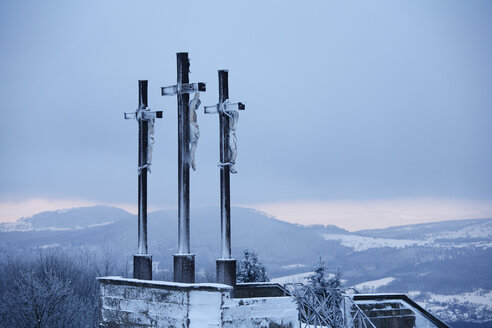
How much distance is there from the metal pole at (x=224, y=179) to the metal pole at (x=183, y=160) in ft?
2.98

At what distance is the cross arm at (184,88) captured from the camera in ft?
60.2

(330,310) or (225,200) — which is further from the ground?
(225,200)

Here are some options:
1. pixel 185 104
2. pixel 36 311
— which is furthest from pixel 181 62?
pixel 36 311

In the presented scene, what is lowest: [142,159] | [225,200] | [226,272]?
[226,272]

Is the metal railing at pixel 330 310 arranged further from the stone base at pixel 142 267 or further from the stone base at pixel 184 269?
the stone base at pixel 142 267

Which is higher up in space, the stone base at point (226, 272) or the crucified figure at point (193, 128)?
the crucified figure at point (193, 128)

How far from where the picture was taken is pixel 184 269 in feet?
57.6

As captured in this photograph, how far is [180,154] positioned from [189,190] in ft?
3.14

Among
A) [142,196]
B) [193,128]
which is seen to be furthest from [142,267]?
[193,128]

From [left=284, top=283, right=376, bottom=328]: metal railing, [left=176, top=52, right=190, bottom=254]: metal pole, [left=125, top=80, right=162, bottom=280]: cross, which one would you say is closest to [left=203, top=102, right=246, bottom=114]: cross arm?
[left=176, top=52, right=190, bottom=254]: metal pole

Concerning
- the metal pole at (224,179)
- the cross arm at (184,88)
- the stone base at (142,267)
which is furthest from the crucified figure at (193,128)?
the stone base at (142,267)

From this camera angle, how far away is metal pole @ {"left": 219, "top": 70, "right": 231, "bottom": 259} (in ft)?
57.7

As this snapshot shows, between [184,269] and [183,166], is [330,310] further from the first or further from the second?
[183,166]

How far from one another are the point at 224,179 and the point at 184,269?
237cm
